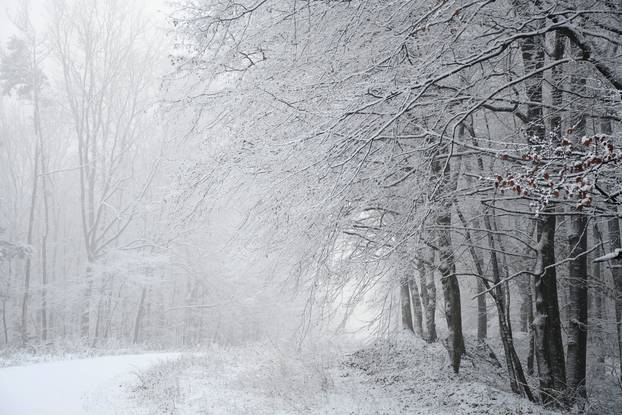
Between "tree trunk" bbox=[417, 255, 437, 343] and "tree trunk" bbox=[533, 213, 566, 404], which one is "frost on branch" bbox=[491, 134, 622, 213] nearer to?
"tree trunk" bbox=[533, 213, 566, 404]

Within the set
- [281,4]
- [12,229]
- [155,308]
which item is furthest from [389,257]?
[155,308]

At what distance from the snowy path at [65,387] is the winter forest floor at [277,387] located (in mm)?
16

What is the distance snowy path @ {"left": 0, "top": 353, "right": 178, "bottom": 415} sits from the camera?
22.5 ft

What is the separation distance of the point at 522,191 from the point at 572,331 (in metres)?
6.40

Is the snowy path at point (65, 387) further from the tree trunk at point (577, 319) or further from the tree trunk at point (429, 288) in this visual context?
the tree trunk at point (577, 319)

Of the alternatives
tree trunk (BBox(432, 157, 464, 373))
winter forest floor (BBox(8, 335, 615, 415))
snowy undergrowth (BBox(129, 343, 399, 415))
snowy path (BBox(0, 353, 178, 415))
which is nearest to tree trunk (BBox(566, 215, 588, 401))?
winter forest floor (BBox(8, 335, 615, 415))

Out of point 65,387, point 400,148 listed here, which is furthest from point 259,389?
point 400,148

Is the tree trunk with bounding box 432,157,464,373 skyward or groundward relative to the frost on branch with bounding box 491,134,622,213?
groundward

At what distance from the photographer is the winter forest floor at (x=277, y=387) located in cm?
693

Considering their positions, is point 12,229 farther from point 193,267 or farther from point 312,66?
point 312,66

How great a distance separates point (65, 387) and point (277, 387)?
4251 mm

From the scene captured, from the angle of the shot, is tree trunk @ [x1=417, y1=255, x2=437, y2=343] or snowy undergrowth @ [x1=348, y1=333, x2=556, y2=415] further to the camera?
tree trunk @ [x1=417, y1=255, x2=437, y2=343]

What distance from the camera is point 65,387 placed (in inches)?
337

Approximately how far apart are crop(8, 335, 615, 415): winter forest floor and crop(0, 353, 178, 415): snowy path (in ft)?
0.05
